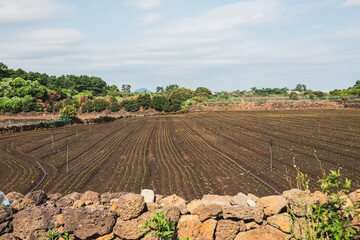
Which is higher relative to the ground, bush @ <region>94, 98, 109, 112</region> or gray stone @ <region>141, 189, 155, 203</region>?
bush @ <region>94, 98, 109, 112</region>

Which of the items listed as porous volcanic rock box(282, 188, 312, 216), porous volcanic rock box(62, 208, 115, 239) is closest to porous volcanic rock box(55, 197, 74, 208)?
porous volcanic rock box(62, 208, 115, 239)

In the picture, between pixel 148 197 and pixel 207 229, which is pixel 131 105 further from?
pixel 207 229

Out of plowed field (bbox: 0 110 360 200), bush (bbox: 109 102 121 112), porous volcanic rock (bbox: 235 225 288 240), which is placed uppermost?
bush (bbox: 109 102 121 112)

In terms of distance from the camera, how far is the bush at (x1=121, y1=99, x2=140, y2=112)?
360 ft

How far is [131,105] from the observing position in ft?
362

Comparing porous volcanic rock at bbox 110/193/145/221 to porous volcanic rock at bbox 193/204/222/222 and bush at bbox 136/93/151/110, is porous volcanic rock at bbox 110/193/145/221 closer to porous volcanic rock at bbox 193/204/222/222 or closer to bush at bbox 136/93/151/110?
porous volcanic rock at bbox 193/204/222/222

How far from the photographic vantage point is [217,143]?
29500mm

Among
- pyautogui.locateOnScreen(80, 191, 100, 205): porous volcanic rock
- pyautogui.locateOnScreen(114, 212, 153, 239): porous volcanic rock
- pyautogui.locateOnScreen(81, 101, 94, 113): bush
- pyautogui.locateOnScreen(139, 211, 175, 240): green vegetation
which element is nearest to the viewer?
pyautogui.locateOnScreen(139, 211, 175, 240): green vegetation

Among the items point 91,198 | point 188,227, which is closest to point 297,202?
point 188,227

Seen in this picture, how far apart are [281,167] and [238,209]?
1512 centimetres

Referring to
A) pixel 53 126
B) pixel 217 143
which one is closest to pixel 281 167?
pixel 217 143

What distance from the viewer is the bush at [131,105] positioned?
4318 inches

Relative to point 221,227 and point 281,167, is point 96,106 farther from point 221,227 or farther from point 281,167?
point 221,227

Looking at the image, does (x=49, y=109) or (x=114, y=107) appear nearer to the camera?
(x=49, y=109)
